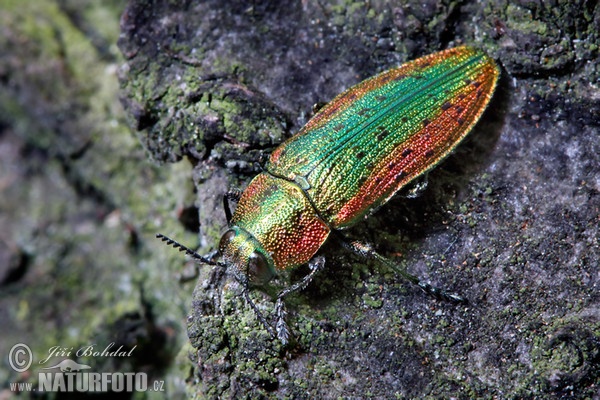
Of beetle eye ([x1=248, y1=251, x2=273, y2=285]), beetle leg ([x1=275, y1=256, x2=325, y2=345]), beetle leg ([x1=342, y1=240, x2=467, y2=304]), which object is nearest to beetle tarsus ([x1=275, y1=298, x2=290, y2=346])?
beetle leg ([x1=275, y1=256, x2=325, y2=345])

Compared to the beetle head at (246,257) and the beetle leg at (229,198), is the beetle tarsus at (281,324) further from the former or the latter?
the beetle leg at (229,198)

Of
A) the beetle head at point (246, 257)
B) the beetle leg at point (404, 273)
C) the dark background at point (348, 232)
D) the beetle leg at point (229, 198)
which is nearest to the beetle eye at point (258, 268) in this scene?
the beetle head at point (246, 257)

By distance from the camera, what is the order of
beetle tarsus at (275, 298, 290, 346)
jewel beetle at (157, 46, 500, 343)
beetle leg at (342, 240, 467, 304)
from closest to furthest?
1. beetle tarsus at (275, 298, 290, 346)
2. beetle leg at (342, 240, 467, 304)
3. jewel beetle at (157, 46, 500, 343)

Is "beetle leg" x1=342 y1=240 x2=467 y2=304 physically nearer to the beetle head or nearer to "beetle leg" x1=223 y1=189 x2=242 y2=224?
the beetle head

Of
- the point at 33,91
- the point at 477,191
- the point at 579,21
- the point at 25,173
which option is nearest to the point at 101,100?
the point at 33,91

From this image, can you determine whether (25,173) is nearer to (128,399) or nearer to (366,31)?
(128,399)

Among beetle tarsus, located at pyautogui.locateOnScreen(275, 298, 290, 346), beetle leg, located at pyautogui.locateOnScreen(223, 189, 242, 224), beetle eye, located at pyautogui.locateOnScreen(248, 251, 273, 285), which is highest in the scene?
beetle leg, located at pyautogui.locateOnScreen(223, 189, 242, 224)

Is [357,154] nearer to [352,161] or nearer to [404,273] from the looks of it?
[352,161]
